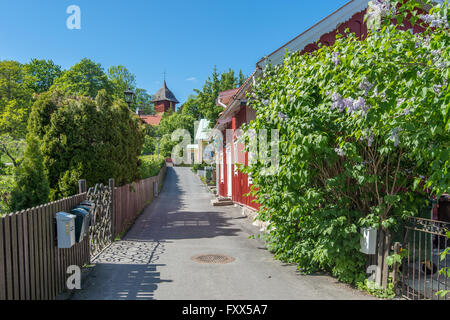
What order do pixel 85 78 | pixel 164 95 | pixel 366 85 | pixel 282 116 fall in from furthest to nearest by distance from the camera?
pixel 164 95
pixel 85 78
pixel 282 116
pixel 366 85

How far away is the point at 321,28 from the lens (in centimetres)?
968

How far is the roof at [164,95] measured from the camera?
88125 millimetres

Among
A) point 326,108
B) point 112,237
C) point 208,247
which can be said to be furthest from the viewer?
point 112,237

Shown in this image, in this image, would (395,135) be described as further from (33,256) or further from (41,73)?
(41,73)

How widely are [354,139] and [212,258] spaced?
3.87 m

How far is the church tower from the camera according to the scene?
87938 mm

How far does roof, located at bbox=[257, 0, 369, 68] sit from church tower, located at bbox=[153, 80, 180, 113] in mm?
78582

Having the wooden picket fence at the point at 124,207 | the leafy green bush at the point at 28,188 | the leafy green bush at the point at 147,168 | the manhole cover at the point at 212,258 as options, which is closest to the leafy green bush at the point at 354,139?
the manhole cover at the point at 212,258

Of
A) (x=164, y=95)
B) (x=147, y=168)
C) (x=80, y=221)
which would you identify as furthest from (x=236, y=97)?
(x=164, y=95)

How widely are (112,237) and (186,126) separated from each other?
45.1m
